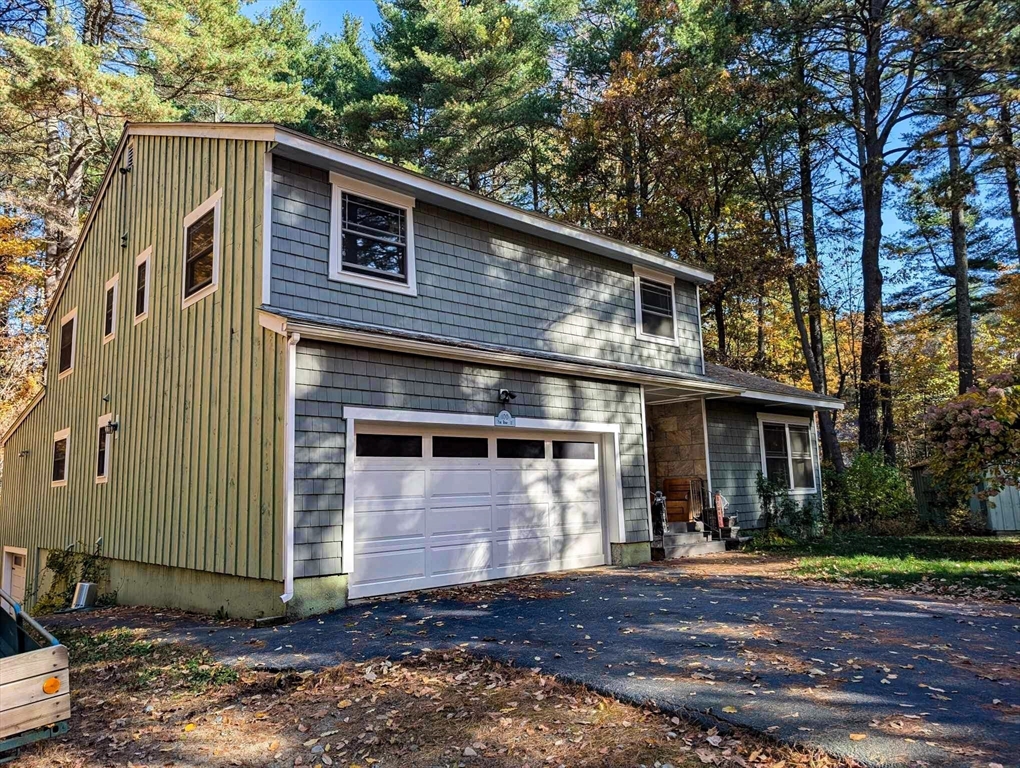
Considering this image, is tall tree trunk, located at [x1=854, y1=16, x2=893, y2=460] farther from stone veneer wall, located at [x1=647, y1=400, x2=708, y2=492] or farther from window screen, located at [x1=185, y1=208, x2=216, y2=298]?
window screen, located at [x1=185, y1=208, x2=216, y2=298]

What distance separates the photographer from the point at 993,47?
17.6m

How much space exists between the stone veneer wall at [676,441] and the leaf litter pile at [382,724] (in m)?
8.95

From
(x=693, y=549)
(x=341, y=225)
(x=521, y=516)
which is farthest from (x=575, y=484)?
(x=341, y=225)

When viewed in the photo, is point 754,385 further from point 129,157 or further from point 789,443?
point 129,157

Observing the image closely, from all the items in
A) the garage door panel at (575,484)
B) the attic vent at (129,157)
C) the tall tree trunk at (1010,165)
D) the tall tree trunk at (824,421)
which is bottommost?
the garage door panel at (575,484)

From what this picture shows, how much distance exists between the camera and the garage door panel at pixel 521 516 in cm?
933

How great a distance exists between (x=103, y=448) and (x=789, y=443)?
13.7 metres

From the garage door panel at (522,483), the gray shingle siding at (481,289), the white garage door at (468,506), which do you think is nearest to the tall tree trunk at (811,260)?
the gray shingle siding at (481,289)

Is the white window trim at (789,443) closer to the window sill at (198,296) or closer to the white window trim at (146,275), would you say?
the window sill at (198,296)

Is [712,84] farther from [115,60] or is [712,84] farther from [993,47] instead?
[115,60]

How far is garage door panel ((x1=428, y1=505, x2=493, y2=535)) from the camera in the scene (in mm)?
8547

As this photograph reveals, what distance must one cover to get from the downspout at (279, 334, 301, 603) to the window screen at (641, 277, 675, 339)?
732 centimetres

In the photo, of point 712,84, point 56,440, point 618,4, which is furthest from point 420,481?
point 618,4

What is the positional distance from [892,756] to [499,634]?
132 inches
